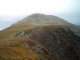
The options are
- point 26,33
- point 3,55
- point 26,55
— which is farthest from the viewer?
point 26,33

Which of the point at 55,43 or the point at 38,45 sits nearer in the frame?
the point at 38,45

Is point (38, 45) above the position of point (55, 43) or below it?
above

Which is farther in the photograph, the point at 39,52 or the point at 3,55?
the point at 39,52

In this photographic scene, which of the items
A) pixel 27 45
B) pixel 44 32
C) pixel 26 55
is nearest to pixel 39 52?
pixel 27 45

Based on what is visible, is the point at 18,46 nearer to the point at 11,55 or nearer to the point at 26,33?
the point at 11,55

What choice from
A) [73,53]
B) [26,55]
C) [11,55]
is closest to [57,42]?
[73,53]

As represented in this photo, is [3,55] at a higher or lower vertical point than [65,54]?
higher

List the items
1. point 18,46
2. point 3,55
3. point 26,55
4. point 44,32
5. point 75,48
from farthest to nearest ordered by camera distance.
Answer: point 75,48, point 44,32, point 18,46, point 26,55, point 3,55

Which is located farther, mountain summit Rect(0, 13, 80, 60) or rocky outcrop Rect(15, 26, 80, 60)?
rocky outcrop Rect(15, 26, 80, 60)

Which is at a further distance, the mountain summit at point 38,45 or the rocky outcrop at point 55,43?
the rocky outcrop at point 55,43

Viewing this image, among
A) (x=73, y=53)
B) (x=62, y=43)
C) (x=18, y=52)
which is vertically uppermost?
(x=18, y=52)
